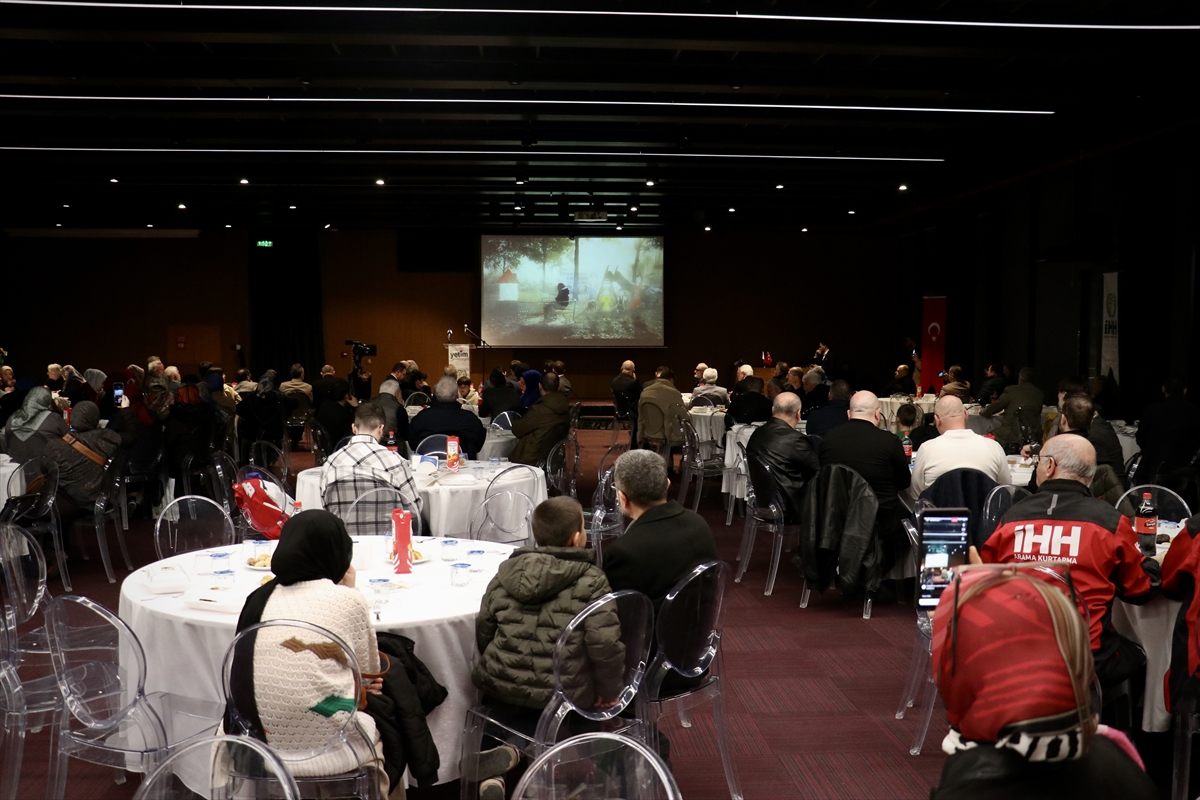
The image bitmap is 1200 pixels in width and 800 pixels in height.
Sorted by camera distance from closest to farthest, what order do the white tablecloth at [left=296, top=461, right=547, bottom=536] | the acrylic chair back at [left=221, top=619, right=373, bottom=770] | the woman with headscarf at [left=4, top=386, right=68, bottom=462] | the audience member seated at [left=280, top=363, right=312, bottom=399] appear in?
the acrylic chair back at [left=221, top=619, right=373, bottom=770] → the white tablecloth at [left=296, top=461, right=547, bottom=536] → the woman with headscarf at [left=4, top=386, right=68, bottom=462] → the audience member seated at [left=280, top=363, right=312, bottom=399]

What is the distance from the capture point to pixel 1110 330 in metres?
12.1

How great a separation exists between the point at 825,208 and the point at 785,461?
12.1 meters

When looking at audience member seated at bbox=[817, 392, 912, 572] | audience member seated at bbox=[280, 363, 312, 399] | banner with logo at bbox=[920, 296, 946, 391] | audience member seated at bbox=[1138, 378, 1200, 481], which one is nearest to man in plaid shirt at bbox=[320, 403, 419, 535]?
audience member seated at bbox=[817, 392, 912, 572]

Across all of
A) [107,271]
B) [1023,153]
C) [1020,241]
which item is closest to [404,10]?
[1023,153]

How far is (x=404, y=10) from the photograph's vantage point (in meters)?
6.40

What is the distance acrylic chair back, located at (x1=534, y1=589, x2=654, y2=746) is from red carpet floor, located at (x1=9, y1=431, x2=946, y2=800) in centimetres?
65

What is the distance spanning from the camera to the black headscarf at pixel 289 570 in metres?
2.52

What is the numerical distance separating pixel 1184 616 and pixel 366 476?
363 cm

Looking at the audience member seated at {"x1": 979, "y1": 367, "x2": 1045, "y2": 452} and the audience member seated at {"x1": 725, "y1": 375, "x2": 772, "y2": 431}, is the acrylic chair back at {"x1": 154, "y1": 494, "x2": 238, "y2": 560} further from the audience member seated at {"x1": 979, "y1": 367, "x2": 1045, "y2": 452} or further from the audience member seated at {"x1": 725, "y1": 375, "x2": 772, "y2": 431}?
the audience member seated at {"x1": 979, "y1": 367, "x2": 1045, "y2": 452}

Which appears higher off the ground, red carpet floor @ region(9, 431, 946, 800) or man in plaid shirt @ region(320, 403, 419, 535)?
man in plaid shirt @ region(320, 403, 419, 535)

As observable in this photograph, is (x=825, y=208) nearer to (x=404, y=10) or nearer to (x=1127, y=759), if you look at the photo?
(x=404, y=10)

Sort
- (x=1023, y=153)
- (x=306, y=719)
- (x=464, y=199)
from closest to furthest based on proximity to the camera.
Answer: (x=306, y=719) → (x=1023, y=153) → (x=464, y=199)

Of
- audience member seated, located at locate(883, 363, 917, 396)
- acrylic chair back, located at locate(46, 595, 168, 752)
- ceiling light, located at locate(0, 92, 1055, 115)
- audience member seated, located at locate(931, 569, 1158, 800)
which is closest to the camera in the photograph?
audience member seated, located at locate(931, 569, 1158, 800)

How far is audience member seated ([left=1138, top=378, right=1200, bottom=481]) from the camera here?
7.55 meters
